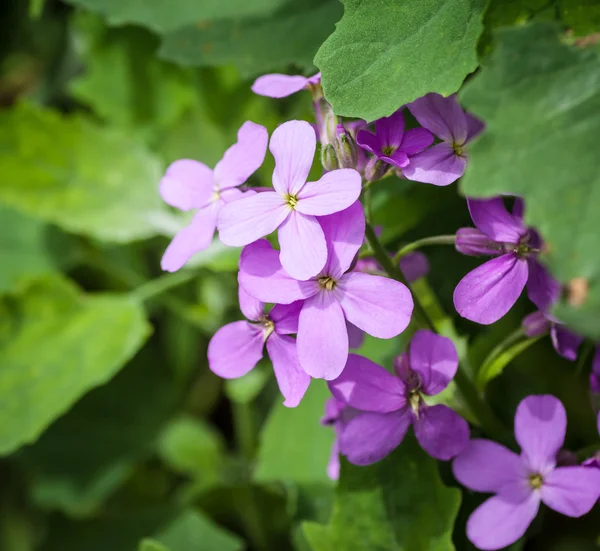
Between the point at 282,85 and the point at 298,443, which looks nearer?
the point at 282,85

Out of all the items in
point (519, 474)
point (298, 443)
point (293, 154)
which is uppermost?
point (293, 154)

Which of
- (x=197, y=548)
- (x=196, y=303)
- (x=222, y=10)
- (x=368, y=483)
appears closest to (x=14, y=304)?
(x=196, y=303)

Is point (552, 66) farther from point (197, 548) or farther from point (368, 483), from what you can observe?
point (197, 548)

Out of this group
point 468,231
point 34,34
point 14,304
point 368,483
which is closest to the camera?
point 468,231

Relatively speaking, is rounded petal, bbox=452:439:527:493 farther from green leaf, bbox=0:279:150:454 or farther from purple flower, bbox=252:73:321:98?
green leaf, bbox=0:279:150:454

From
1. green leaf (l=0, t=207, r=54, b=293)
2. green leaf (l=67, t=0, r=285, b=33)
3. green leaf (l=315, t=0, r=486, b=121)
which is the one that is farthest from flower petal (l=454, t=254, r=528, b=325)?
green leaf (l=0, t=207, r=54, b=293)

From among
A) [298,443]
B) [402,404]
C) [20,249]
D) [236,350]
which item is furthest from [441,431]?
[20,249]

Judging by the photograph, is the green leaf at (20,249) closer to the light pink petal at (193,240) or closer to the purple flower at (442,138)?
the light pink petal at (193,240)

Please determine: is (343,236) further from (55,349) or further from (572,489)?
(55,349)
